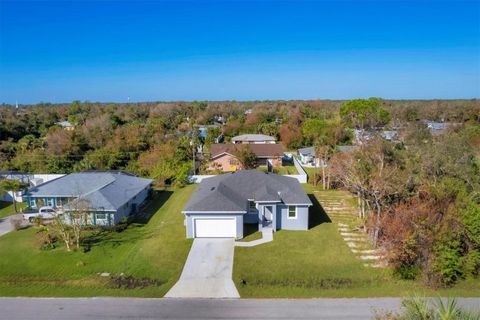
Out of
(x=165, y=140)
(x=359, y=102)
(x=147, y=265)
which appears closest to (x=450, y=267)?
(x=147, y=265)

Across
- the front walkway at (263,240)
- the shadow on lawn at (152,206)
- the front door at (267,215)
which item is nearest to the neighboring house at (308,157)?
the shadow on lawn at (152,206)

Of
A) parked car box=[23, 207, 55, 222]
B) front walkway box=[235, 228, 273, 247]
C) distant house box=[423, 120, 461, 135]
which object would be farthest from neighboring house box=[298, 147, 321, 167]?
parked car box=[23, 207, 55, 222]

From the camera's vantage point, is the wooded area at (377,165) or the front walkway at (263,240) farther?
the front walkway at (263,240)

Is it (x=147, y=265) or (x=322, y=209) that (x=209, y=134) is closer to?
(x=322, y=209)

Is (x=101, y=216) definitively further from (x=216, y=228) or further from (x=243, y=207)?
(x=243, y=207)

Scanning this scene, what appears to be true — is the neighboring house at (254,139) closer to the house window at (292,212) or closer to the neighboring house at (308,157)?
the neighboring house at (308,157)

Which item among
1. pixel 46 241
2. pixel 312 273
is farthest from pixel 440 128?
pixel 46 241
